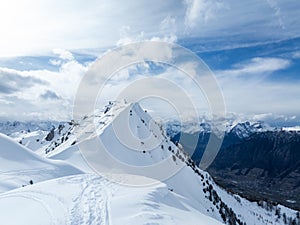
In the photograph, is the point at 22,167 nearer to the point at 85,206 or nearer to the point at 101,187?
the point at 101,187

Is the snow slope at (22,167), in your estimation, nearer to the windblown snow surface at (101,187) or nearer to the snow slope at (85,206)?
the windblown snow surface at (101,187)

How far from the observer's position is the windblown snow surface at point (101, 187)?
71.1 feet

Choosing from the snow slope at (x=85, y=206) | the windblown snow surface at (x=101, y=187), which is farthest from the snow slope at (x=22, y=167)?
the snow slope at (x=85, y=206)

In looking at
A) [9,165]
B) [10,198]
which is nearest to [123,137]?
[9,165]

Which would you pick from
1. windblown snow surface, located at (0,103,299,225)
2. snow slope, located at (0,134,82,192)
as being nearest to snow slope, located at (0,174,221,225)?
windblown snow surface, located at (0,103,299,225)

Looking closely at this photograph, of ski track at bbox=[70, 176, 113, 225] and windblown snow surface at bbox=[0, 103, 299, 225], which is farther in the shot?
windblown snow surface at bbox=[0, 103, 299, 225]

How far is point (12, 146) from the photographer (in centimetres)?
6000

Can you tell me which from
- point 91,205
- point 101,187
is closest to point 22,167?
point 101,187

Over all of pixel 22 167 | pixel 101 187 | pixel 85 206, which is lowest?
pixel 85 206

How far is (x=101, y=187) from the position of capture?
31.3 m

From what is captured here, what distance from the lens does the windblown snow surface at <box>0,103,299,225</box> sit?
21656mm

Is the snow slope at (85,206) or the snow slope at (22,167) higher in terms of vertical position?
the snow slope at (22,167)

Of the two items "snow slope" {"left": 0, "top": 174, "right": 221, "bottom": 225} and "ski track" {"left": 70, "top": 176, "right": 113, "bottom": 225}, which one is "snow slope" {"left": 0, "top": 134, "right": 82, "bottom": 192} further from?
"ski track" {"left": 70, "top": 176, "right": 113, "bottom": 225}

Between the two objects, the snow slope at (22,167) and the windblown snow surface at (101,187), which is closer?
the windblown snow surface at (101,187)
